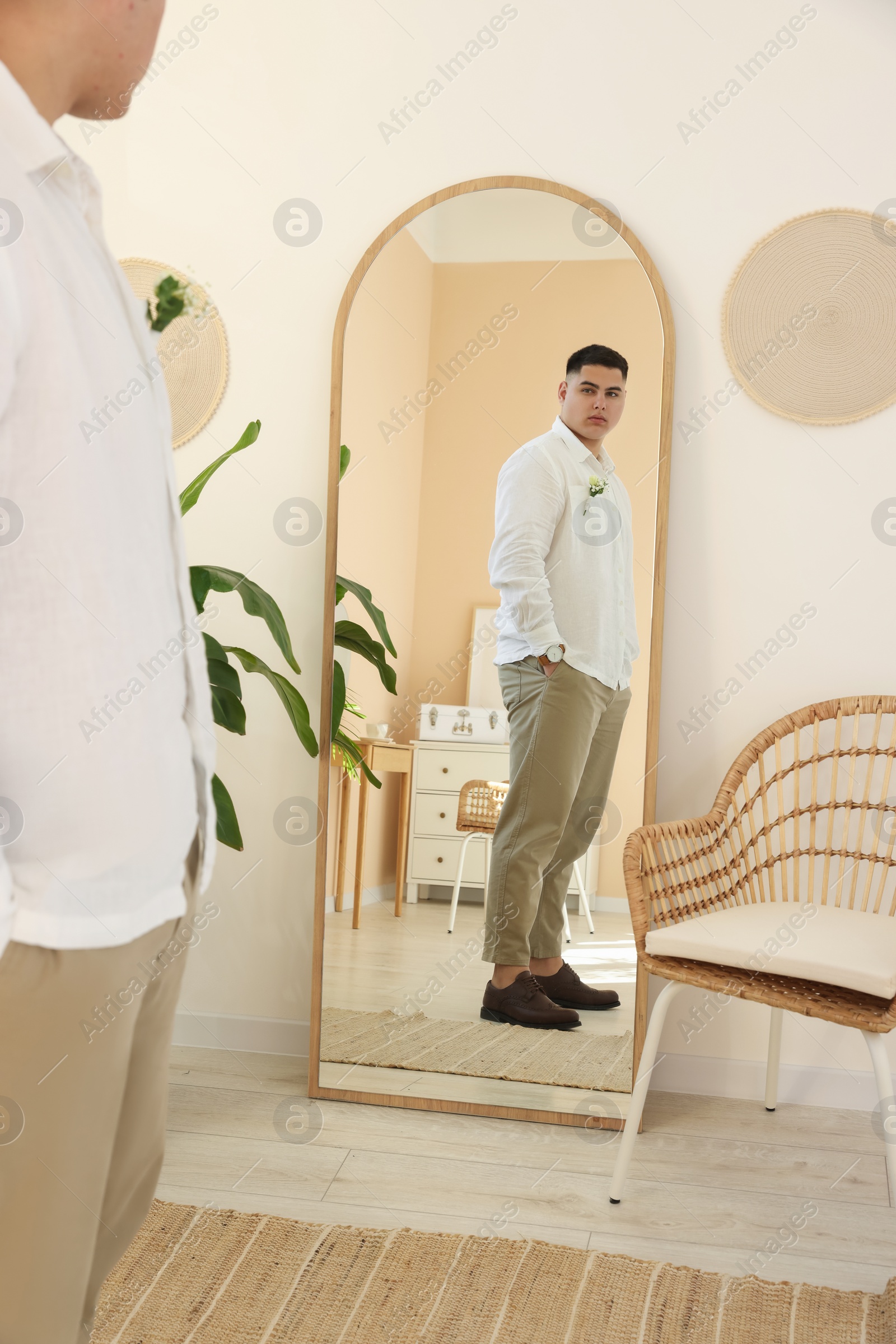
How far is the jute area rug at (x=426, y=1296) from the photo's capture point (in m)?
1.34

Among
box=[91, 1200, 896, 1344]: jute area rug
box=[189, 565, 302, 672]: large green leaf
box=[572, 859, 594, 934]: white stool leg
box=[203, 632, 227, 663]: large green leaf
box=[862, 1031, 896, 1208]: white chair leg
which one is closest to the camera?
box=[91, 1200, 896, 1344]: jute area rug

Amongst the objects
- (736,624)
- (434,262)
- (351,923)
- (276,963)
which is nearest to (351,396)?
(434,262)

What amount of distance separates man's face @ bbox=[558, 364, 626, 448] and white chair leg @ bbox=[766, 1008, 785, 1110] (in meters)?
1.22

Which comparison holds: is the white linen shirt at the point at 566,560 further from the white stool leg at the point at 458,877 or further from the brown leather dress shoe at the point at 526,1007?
the brown leather dress shoe at the point at 526,1007

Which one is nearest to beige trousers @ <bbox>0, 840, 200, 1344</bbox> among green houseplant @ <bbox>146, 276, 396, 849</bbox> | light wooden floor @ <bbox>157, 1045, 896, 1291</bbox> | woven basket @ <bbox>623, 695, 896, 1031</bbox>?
light wooden floor @ <bbox>157, 1045, 896, 1291</bbox>

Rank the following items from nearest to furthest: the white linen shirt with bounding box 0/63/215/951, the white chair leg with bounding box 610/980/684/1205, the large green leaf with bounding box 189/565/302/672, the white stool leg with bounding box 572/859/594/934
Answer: the white linen shirt with bounding box 0/63/215/951 → the white chair leg with bounding box 610/980/684/1205 → the large green leaf with bounding box 189/565/302/672 → the white stool leg with bounding box 572/859/594/934

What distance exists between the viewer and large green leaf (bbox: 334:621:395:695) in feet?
7.07

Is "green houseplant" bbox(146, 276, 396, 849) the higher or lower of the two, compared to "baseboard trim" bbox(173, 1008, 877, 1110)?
higher

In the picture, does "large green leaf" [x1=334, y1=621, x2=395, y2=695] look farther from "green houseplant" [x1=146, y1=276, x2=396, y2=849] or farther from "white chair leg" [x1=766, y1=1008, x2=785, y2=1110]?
"white chair leg" [x1=766, y1=1008, x2=785, y2=1110]

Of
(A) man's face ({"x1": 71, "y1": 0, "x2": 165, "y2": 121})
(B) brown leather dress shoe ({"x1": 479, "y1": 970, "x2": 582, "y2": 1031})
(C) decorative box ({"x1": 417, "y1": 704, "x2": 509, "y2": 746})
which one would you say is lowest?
(B) brown leather dress shoe ({"x1": 479, "y1": 970, "x2": 582, "y2": 1031})

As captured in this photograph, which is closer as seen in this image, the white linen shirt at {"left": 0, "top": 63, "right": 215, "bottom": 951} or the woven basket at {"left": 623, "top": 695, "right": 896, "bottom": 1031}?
the white linen shirt at {"left": 0, "top": 63, "right": 215, "bottom": 951}

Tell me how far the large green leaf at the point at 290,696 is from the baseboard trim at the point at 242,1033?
0.70m

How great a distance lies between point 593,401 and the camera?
2.10 metres

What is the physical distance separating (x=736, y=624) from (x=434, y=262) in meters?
1.01
